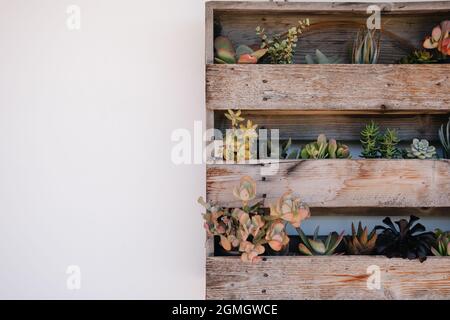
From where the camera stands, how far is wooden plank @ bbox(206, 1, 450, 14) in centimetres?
160

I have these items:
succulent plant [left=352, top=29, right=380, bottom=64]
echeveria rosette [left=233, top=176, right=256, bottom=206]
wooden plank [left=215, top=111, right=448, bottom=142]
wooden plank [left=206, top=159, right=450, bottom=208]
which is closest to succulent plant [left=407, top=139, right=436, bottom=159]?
wooden plank [left=206, top=159, right=450, bottom=208]

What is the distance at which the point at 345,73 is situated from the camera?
1.58m

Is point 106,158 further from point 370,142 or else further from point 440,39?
point 440,39

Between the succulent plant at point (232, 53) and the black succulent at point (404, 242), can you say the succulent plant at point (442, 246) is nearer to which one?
the black succulent at point (404, 242)

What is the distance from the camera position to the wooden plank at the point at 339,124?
1.75 meters

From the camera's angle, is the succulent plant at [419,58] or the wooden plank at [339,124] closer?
the succulent plant at [419,58]

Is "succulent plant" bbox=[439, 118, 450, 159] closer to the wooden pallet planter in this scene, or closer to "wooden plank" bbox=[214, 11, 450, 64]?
the wooden pallet planter

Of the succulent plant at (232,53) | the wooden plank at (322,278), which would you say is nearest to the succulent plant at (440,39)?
the succulent plant at (232,53)

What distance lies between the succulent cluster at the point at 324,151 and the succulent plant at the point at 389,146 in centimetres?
12

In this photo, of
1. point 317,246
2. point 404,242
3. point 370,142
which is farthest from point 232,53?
point 404,242

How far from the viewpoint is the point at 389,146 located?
1.61 meters
